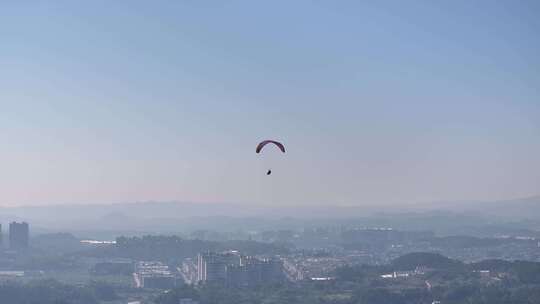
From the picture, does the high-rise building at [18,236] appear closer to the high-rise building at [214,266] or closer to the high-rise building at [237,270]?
the high-rise building at [214,266]

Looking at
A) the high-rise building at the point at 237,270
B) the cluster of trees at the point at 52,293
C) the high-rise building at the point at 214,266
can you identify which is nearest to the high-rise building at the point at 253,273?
the high-rise building at the point at 237,270

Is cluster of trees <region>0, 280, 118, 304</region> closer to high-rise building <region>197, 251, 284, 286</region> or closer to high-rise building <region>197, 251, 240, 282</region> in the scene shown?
high-rise building <region>197, 251, 240, 282</region>

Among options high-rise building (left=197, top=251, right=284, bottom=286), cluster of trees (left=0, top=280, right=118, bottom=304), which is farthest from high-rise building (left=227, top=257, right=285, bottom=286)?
cluster of trees (left=0, top=280, right=118, bottom=304)

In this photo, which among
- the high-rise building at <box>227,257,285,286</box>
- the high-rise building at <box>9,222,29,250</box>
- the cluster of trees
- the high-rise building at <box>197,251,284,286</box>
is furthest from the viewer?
the high-rise building at <box>9,222,29,250</box>

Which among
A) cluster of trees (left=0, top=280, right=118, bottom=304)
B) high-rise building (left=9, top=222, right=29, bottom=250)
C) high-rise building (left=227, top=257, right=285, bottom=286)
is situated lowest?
cluster of trees (left=0, top=280, right=118, bottom=304)

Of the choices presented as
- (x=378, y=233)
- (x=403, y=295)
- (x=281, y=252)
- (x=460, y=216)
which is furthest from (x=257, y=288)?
(x=460, y=216)

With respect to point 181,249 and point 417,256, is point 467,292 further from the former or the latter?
point 181,249

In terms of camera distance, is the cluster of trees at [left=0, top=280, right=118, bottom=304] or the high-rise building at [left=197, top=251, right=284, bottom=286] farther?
the high-rise building at [left=197, top=251, right=284, bottom=286]
